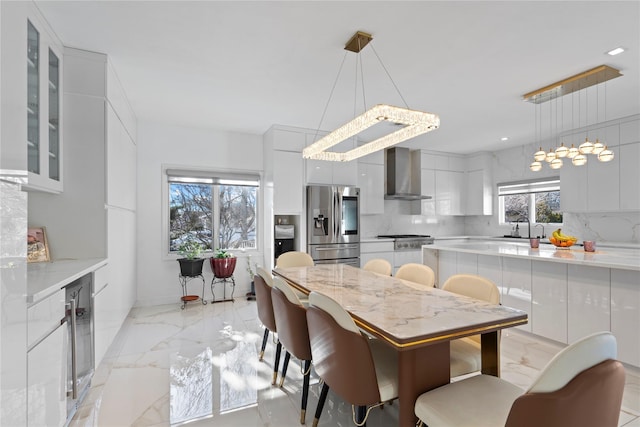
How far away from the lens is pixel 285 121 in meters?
4.30

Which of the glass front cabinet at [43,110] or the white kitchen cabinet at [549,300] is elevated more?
the glass front cabinet at [43,110]

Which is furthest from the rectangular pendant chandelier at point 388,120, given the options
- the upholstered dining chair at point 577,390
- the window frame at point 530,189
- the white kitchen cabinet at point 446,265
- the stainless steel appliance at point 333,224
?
the window frame at point 530,189

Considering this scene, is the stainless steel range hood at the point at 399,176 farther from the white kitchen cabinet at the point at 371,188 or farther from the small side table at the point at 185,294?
the small side table at the point at 185,294

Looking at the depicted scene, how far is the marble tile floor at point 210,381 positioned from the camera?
6.29 feet

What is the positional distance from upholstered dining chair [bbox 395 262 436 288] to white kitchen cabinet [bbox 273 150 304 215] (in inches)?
88.1

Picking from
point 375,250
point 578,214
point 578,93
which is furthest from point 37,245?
point 578,214

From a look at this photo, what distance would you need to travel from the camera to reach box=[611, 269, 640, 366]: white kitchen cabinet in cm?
238

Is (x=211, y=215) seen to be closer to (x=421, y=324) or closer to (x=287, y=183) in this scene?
(x=287, y=183)

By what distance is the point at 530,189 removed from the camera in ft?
18.6

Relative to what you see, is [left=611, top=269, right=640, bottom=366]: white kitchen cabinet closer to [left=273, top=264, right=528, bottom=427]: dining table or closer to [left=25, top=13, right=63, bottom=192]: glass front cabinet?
[left=273, top=264, right=528, bottom=427]: dining table

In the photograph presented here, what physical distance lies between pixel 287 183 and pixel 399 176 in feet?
7.58

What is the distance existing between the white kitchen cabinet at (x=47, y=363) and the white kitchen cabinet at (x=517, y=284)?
3.65m

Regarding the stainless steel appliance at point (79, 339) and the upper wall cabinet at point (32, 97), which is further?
the stainless steel appliance at point (79, 339)

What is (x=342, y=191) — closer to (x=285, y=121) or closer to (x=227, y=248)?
(x=285, y=121)
